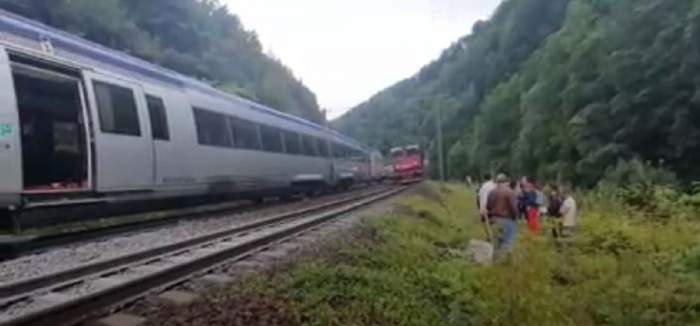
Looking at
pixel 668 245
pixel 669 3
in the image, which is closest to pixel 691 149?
pixel 669 3

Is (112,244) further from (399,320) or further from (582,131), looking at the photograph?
(582,131)

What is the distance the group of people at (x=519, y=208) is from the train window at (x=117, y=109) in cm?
607

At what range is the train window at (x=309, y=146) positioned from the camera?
3025cm

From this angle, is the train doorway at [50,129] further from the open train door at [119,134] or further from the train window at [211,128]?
the train window at [211,128]

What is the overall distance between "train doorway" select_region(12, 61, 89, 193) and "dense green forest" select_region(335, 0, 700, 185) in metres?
26.6

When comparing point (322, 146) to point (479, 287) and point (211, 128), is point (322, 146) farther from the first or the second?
point (479, 287)

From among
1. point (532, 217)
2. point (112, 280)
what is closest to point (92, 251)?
point (112, 280)

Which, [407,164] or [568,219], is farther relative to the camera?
[407,164]

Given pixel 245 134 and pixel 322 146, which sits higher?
pixel 322 146

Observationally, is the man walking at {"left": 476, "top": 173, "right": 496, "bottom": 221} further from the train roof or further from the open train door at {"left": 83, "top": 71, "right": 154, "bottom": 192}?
the train roof

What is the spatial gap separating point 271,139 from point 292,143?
318cm

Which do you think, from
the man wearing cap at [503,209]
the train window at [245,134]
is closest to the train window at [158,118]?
the train window at [245,134]

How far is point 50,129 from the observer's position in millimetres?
11922

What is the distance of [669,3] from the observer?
154 feet
